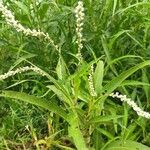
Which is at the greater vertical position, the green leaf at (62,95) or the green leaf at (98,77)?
the green leaf at (98,77)

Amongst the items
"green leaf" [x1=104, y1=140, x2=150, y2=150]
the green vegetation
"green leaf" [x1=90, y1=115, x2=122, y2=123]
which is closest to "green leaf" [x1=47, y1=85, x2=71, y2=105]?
the green vegetation

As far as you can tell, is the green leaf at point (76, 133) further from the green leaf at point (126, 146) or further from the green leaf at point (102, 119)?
the green leaf at point (126, 146)

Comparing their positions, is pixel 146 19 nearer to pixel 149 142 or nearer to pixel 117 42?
pixel 117 42

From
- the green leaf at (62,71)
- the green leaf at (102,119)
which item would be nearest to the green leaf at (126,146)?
the green leaf at (102,119)

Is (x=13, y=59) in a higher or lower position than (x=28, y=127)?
higher

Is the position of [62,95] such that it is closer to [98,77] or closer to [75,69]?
[98,77]

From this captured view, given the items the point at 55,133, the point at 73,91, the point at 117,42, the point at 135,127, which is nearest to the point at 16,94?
the point at 73,91

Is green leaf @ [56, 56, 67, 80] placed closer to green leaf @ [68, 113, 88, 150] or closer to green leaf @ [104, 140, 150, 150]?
green leaf @ [68, 113, 88, 150]

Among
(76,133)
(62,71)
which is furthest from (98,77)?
(76,133)
